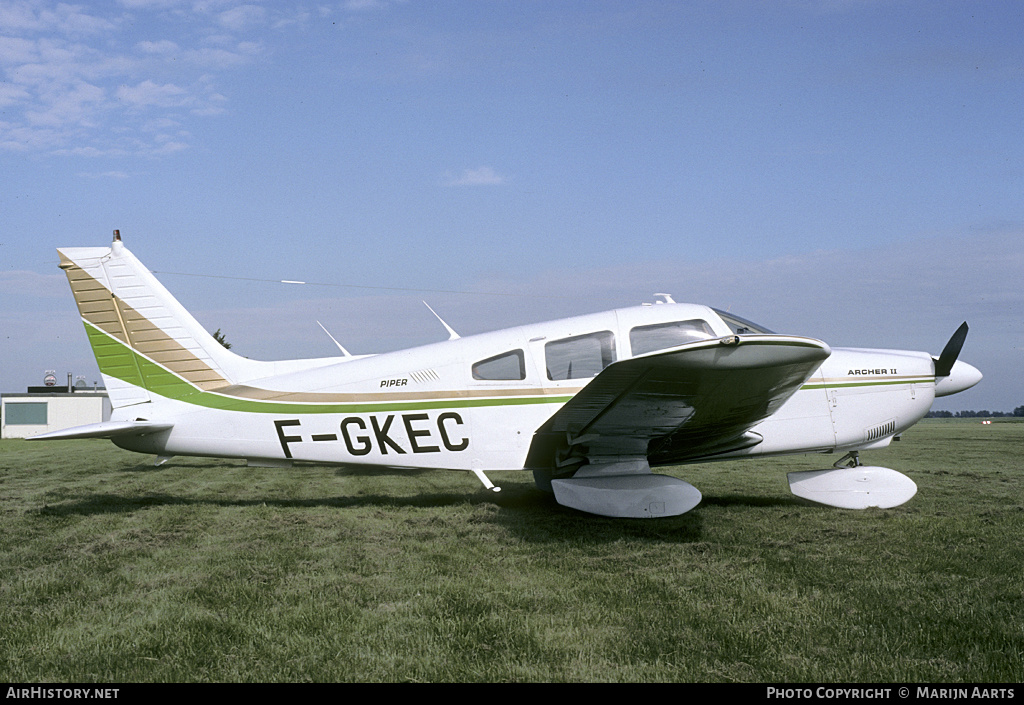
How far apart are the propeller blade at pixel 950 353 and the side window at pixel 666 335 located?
3031 millimetres

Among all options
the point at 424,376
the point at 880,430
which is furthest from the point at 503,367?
the point at 880,430

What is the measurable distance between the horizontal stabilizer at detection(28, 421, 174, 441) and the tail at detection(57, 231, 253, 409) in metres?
0.34

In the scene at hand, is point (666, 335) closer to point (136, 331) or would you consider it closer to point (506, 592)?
point (506, 592)

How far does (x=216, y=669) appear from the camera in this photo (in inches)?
115

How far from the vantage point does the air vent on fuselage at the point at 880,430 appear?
7.46m

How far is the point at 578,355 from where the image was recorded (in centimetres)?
669

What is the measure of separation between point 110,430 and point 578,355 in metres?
4.63

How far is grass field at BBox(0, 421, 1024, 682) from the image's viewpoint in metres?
2.94

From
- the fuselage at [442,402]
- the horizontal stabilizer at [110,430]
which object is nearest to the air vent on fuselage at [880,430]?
the fuselage at [442,402]

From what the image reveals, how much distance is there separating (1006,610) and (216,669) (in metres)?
3.89

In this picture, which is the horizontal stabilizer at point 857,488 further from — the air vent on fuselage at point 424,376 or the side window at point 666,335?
the air vent on fuselage at point 424,376

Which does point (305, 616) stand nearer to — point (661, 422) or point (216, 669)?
point (216, 669)

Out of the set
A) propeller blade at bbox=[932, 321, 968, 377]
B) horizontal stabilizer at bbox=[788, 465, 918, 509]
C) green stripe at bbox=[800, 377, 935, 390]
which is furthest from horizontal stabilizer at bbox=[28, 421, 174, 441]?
propeller blade at bbox=[932, 321, 968, 377]

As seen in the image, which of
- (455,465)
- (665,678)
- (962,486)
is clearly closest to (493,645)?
(665,678)
